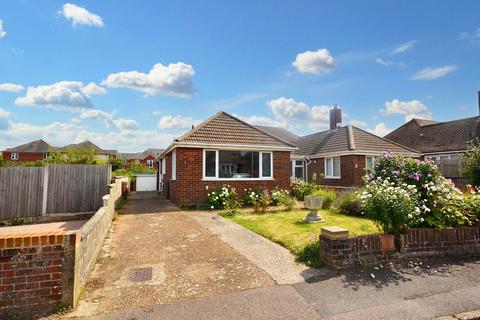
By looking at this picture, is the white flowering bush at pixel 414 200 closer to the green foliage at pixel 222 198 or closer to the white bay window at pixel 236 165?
the green foliage at pixel 222 198

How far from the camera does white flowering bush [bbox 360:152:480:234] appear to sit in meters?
5.41

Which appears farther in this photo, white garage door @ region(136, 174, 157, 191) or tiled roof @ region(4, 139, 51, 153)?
tiled roof @ region(4, 139, 51, 153)

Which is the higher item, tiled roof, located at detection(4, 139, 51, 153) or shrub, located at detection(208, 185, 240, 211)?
tiled roof, located at detection(4, 139, 51, 153)

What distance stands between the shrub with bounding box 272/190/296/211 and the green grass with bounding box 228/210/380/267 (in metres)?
1.03

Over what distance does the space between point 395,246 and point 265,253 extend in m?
2.62

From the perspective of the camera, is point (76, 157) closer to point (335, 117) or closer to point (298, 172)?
point (298, 172)

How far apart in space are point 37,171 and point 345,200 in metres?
13.5

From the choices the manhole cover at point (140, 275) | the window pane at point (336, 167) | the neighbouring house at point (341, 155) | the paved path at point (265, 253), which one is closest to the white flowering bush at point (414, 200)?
the paved path at point (265, 253)

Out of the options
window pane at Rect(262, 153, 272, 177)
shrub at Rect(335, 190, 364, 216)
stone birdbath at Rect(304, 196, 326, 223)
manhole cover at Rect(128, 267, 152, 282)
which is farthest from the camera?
window pane at Rect(262, 153, 272, 177)

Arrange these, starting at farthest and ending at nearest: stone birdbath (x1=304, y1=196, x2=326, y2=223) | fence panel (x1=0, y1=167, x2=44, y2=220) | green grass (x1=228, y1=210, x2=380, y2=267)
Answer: fence panel (x1=0, y1=167, x2=44, y2=220) < stone birdbath (x1=304, y1=196, x2=326, y2=223) < green grass (x1=228, y1=210, x2=380, y2=267)

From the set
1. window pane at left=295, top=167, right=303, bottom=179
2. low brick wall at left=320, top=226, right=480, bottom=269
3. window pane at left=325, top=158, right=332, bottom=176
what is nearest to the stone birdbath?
low brick wall at left=320, top=226, right=480, bottom=269

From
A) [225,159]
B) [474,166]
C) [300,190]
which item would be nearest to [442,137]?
[474,166]

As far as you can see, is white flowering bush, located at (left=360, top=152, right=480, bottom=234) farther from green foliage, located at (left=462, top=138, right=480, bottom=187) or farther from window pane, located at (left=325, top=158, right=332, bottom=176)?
window pane, located at (left=325, top=158, right=332, bottom=176)

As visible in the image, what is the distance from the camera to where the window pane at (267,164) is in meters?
14.3
